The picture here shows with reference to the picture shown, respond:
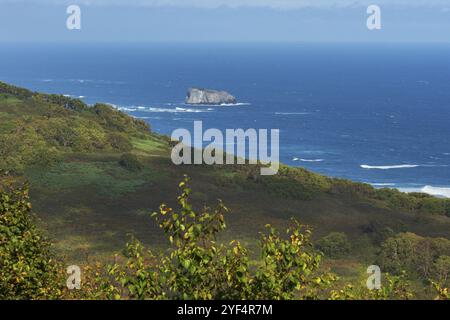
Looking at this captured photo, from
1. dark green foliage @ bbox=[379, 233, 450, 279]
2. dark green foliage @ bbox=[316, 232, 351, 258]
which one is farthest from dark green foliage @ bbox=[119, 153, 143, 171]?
dark green foliage @ bbox=[379, 233, 450, 279]

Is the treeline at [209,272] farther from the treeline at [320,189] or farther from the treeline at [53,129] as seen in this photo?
the treeline at [53,129]

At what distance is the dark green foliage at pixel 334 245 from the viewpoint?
176 feet

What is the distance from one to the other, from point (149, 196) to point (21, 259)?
152 feet

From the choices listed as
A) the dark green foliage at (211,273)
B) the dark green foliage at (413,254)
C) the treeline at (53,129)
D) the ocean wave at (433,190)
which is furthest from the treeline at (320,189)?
the dark green foliage at (211,273)

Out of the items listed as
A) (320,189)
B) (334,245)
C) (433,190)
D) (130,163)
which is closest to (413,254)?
(334,245)

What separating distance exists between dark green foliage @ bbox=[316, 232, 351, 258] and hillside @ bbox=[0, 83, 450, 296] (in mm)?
375

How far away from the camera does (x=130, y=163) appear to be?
75.0 meters

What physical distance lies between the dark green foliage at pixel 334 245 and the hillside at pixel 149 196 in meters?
0.37

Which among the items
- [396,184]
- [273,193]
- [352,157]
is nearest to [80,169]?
[273,193]

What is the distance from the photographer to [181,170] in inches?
3012

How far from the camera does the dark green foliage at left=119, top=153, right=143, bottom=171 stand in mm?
74562

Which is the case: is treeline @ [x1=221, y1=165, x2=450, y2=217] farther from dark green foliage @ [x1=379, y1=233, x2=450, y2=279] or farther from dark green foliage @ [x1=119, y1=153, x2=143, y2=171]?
dark green foliage @ [x1=379, y1=233, x2=450, y2=279]
